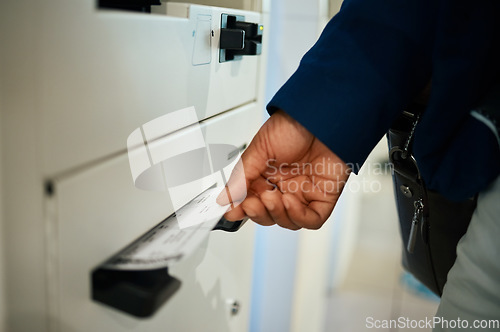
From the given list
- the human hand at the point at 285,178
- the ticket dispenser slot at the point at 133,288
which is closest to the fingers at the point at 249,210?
the human hand at the point at 285,178

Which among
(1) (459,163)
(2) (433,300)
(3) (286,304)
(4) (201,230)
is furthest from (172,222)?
(2) (433,300)

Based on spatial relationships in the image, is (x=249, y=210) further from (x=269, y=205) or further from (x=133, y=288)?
(x=133, y=288)

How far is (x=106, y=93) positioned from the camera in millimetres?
357

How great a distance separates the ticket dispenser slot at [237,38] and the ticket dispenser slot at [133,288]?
28cm

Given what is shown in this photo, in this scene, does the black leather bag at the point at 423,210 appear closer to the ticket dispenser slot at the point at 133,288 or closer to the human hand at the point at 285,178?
the human hand at the point at 285,178

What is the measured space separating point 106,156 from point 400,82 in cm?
29

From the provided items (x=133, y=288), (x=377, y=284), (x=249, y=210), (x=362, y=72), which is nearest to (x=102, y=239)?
(x=133, y=288)

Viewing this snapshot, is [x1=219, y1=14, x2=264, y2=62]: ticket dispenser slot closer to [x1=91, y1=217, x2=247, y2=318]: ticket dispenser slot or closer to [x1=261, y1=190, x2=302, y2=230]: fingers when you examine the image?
[x1=261, y1=190, x2=302, y2=230]: fingers

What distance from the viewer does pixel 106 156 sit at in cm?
37

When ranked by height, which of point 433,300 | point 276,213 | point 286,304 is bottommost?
point 433,300

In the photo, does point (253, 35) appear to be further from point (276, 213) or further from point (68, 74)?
point (68, 74)

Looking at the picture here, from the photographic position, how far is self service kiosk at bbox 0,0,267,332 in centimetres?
30

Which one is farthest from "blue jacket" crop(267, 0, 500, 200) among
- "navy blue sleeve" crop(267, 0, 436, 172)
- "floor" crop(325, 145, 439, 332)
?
"floor" crop(325, 145, 439, 332)

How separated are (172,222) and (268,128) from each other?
0.49ft
